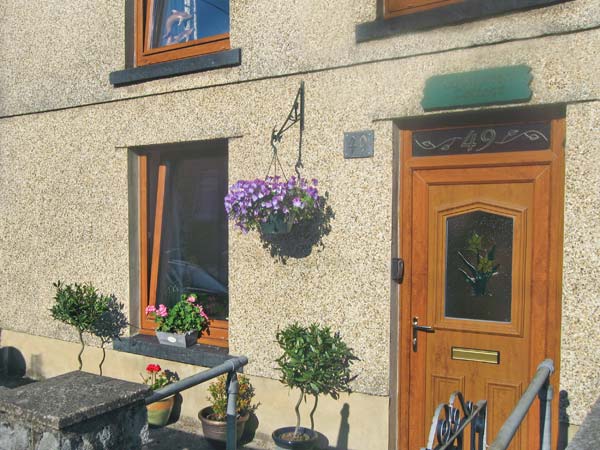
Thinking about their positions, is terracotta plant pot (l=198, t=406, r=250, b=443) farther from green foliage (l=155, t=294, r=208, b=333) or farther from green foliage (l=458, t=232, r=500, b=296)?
green foliage (l=458, t=232, r=500, b=296)

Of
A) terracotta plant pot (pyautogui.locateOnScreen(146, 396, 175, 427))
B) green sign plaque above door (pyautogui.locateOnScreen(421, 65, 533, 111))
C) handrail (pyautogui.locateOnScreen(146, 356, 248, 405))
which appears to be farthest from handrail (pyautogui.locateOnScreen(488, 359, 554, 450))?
terracotta plant pot (pyautogui.locateOnScreen(146, 396, 175, 427))

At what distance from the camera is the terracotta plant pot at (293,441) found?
4.07 metres

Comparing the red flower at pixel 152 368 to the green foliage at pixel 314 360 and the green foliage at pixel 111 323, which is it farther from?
the green foliage at pixel 314 360

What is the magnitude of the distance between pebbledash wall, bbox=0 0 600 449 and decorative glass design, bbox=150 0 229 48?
13.8 inches

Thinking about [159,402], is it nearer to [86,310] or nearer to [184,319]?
[184,319]

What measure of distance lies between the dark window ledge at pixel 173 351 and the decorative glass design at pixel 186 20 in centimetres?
279

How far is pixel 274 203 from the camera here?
427 cm

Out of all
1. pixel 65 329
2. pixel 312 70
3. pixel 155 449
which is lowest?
pixel 155 449

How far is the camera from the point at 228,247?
5.19m

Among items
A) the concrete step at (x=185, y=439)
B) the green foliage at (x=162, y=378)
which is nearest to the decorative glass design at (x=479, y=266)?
the concrete step at (x=185, y=439)

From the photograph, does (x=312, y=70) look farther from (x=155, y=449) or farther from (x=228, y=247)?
(x=155, y=449)

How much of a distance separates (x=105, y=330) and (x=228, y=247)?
1608 millimetres

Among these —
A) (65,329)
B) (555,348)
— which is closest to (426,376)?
(555,348)

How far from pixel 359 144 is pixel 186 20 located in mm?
2429
